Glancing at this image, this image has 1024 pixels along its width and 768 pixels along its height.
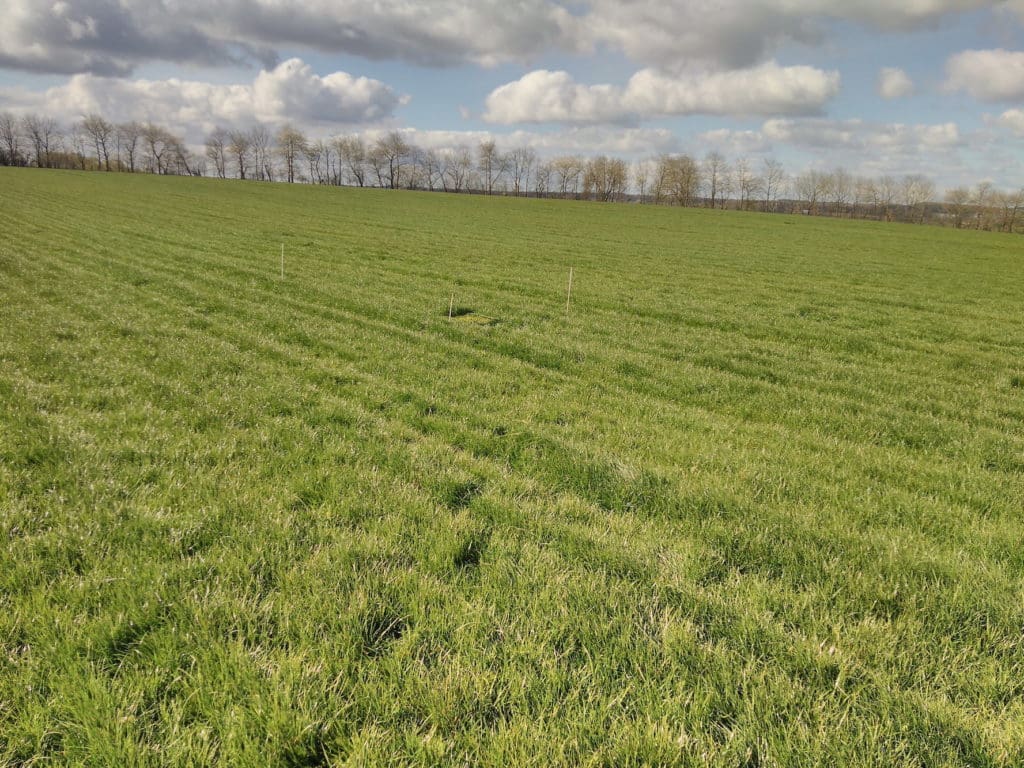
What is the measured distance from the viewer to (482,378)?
10.2 m

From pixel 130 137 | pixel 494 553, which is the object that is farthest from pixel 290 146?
pixel 494 553

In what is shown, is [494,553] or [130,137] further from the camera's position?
[130,137]

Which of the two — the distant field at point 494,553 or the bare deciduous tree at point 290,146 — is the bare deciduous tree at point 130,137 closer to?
the bare deciduous tree at point 290,146

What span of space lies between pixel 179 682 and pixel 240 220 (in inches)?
1944

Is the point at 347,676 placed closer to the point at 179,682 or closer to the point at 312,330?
the point at 179,682

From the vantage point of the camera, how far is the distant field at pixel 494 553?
116 inches

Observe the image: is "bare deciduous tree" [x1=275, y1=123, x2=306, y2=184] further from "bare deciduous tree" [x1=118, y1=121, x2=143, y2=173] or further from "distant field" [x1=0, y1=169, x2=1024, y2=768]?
"distant field" [x1=0, y1=169, x2=1024, y2=768]

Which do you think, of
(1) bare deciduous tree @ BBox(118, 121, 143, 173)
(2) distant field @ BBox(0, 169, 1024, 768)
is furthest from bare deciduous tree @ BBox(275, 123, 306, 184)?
(2) distant field @ BBox(0, 169, 1024, 768)

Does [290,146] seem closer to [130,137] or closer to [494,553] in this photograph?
[130,137]

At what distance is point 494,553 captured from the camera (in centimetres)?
459

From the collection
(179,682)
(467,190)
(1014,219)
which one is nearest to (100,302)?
(179,682)

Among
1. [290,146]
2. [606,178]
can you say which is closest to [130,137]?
[290,146]

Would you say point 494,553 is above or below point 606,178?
below

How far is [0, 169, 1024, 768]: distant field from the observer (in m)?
2.96
